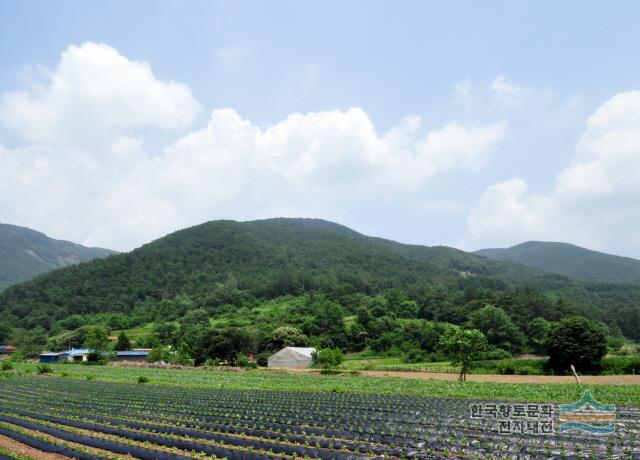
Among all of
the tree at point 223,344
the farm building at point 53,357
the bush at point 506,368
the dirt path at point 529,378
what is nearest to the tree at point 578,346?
the dirt path at point 529,378

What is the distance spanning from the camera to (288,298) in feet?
369

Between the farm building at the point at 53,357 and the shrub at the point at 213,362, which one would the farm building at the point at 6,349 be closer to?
the farm building at the point at 53,357

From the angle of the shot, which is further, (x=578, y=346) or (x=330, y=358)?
(x=330, y=358)

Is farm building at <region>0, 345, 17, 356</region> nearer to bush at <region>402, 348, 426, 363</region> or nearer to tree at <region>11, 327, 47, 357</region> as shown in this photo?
tree at <region>11, 327, 47, 357</region>

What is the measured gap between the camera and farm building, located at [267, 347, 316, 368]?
6406cm

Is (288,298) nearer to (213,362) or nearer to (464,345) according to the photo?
(213,362)

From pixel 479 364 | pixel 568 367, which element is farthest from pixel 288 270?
pixel 568 367

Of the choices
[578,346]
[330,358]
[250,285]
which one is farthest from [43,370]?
[250,285]

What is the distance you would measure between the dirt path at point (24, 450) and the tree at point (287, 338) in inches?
2200

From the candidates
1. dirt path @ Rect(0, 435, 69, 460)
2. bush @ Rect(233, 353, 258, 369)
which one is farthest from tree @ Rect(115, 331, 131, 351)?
dirt path @ Rect(0, 435, 69, 460)

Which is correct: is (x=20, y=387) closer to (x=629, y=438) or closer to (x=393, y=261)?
(x=629, y=438)

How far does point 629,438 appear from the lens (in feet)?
46.1

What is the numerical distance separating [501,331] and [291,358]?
101 feet

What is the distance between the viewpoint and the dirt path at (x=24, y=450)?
47.1 feet
